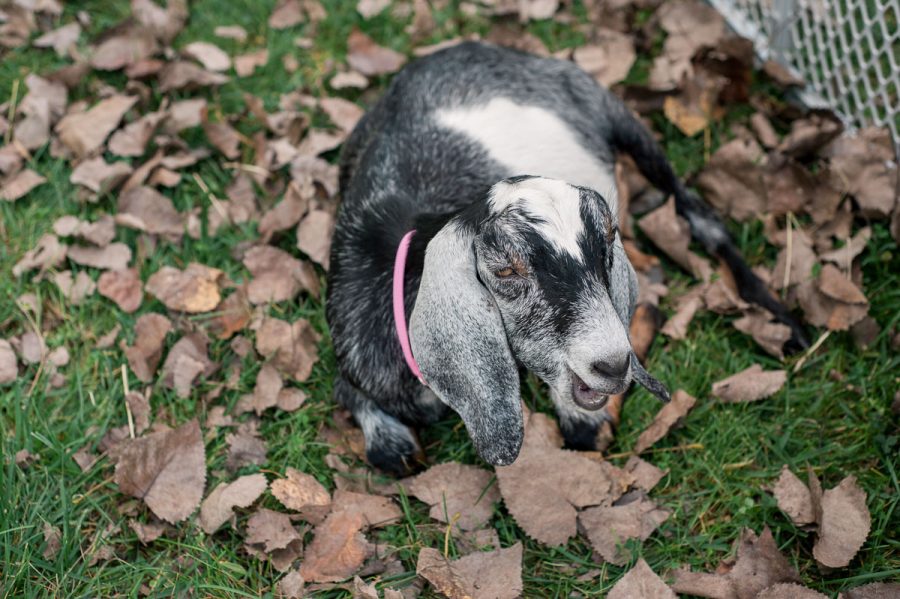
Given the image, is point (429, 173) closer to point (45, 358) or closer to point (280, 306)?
point (280, 306)

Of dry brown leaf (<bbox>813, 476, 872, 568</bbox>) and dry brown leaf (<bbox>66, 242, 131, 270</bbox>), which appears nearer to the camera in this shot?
dry brown leaf (<bbox>813, 476, 872, 568</bbox>)

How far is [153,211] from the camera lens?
13.4ft

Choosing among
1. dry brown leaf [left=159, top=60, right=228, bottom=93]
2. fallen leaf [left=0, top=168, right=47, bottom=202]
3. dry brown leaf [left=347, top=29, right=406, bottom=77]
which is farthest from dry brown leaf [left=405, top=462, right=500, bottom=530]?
dry brown leaf [left=159, top=60, right=228, bottom=93]

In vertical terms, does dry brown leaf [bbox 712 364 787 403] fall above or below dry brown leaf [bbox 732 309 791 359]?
below

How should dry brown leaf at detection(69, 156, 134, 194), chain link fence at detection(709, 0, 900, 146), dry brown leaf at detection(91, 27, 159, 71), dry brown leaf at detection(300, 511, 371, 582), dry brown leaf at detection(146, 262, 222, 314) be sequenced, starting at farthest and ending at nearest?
dry brown leaf at detection(91, 27, 159, 71)
dry brown leaf at detection(69, 156, 134, 194)
chain link fence at detection(709, 0, 900, 146)
dry brown leaf at detection(146, 262, 222, 314)
dry brown leaf at detection(300, 511, 371, 582)

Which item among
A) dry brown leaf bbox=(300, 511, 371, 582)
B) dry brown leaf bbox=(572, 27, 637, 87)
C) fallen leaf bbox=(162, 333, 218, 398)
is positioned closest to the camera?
dry brown leaf bbox=(300, 511, 371, 582)

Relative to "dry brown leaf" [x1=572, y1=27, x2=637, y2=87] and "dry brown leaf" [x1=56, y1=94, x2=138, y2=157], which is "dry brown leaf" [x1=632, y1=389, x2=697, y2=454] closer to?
"dry brown leaf" [x1=572, y1=27, x2=637, y2=87]

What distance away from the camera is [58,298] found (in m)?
3.82

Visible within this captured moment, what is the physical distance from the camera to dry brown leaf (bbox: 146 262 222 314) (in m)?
3.74

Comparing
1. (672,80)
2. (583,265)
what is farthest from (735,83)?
(583,265)

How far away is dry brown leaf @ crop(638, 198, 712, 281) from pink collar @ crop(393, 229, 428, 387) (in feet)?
4.56

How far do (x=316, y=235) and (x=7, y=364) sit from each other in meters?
1.37

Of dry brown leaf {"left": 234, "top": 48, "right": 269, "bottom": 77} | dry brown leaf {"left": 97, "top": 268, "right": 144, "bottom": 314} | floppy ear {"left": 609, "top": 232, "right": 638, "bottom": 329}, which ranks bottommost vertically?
dry brown leaf {"left": 97, "top": 268, "right": 144, "bottom": 314}

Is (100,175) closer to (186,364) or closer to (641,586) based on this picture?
(186,364)
